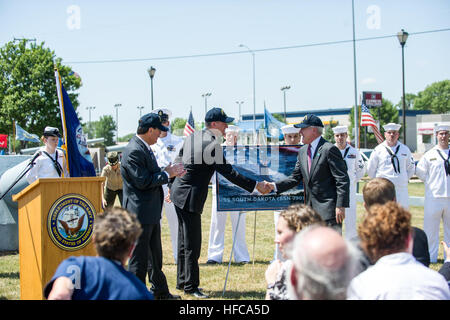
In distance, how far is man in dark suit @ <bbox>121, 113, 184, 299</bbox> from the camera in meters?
5.19

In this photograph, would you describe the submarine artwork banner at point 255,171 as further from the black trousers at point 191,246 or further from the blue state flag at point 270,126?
the blue state flag at point 270,126

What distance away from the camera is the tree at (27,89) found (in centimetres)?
3562

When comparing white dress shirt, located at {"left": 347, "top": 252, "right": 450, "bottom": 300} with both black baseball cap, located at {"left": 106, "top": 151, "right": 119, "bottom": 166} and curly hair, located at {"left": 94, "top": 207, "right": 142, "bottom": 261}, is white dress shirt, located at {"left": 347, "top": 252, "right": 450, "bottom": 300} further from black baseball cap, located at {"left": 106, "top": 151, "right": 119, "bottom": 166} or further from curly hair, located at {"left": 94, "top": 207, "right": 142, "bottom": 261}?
black baseball cap, located at {"left": 106, "top": 151, "right": 119, "bottom": 166}

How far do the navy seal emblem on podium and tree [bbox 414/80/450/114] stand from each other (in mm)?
140616

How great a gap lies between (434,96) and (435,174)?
144 meters

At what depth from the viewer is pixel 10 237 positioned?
357 inches

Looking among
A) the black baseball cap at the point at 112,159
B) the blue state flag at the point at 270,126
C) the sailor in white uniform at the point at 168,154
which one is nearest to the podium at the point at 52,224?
the sailor in white uniform at the point at 168,154

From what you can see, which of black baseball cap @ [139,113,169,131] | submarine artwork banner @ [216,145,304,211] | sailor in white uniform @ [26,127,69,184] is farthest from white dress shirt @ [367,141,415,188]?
sailor in white uniform @ [26,127,69,184]

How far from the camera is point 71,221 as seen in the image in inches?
194

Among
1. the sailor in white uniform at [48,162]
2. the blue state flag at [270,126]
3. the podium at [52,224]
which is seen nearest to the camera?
the podium at [52,224]

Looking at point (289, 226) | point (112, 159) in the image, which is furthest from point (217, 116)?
point (112, 159)

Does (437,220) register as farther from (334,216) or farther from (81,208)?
(81,208)

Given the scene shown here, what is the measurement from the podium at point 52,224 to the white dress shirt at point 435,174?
6.15 meters
